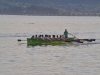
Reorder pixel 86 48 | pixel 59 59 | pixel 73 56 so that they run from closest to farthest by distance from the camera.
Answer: pixel 59 59 < pixel 73 56 < pixel 86 48

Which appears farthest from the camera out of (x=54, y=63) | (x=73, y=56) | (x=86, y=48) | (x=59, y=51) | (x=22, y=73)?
(x=86, y=48)

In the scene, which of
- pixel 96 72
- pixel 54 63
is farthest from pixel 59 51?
pixel 96 72

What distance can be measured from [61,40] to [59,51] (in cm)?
675

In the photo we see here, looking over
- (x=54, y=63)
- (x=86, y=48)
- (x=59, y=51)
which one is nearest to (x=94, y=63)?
(x=54, y=63)

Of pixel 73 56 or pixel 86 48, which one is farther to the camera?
pixel 86 48

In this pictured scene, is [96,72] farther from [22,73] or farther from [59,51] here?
[59,51]

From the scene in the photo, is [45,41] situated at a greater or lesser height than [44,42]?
greater

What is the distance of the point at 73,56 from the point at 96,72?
1385cm

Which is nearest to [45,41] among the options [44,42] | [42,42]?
[44,42]

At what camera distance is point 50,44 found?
2867 inches

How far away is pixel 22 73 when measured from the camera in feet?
149

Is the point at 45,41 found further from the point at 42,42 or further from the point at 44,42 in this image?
the point at 42,42

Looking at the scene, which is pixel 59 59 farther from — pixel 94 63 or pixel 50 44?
pixel 50 44

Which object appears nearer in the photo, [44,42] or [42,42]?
[42,42]
